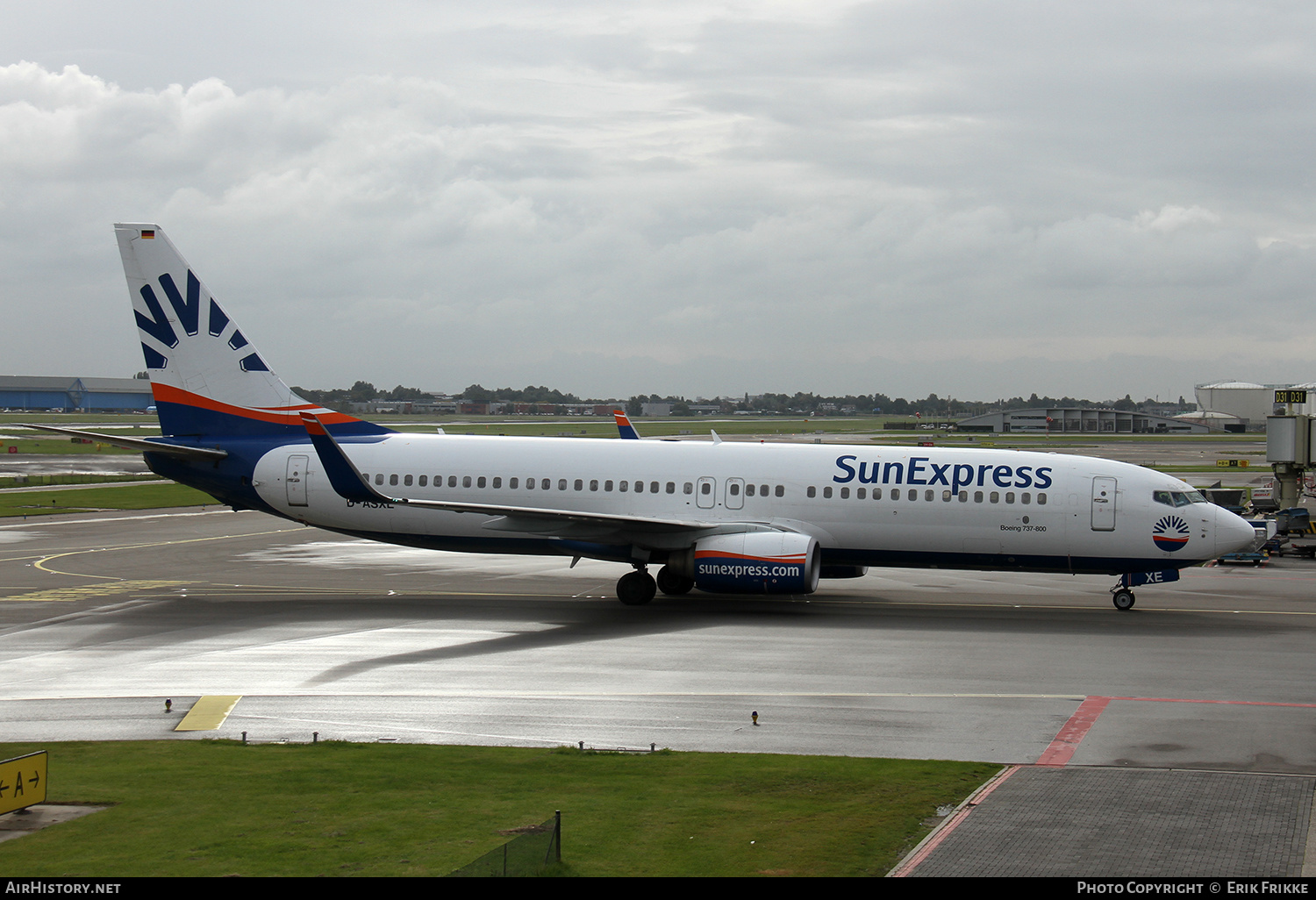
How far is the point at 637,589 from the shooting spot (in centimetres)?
2948

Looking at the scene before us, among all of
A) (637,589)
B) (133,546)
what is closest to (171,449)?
(133,546)

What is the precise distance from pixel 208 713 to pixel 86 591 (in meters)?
15.6

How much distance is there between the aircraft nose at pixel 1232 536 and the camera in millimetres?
27500

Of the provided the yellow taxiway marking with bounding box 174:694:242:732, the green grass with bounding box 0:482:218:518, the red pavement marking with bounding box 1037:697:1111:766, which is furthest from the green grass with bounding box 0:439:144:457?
the red pavement marking with bounding box 1037:697:1111:766

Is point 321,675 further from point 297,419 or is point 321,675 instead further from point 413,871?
point 297,419

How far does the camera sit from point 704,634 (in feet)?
83.5

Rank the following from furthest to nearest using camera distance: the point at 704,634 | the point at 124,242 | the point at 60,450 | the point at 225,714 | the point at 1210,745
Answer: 1. the point at 60,450
2. the point at 124,242
3. the point at 704,634
4. the point at 225,714
5. the point at 1210,745

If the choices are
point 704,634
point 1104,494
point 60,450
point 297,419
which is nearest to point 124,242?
point 297,419

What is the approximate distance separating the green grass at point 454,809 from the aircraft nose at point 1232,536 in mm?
15931

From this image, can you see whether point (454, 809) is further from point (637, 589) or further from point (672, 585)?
point (672, 585)

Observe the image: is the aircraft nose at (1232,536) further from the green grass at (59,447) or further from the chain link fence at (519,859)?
the green grass at (59,447)

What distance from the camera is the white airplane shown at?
27.9 meters

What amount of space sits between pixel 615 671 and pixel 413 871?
10.6 meters

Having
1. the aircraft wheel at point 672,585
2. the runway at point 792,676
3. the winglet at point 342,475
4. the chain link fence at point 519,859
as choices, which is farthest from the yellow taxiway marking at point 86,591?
the chain link fence at point 519,859
